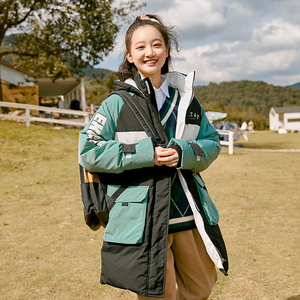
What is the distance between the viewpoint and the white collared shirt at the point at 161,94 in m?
2.17

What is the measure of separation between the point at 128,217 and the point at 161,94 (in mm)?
806

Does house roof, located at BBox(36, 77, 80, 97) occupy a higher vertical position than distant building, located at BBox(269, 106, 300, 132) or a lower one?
higher

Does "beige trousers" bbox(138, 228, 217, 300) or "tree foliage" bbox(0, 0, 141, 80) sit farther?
"tree foliage" bbox(0, 0, 141, 80)

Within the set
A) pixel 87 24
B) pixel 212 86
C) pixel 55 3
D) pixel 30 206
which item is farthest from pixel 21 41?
pixel 212 86

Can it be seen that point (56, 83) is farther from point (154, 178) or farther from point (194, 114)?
point (154, 178)

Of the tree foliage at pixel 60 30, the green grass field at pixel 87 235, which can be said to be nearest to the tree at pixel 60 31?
the tree foliage at pixel 60 30

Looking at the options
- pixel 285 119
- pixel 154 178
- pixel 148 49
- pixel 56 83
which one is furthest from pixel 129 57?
pixel 285 119

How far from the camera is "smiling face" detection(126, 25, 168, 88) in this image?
2104 millimetres

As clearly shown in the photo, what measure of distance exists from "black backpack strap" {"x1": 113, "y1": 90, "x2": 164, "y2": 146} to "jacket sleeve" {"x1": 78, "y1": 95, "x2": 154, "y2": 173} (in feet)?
0.18

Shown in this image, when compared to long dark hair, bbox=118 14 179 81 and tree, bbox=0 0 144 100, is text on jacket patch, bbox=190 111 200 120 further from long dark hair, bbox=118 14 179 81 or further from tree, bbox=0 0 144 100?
tree, bbox=0 0 144 100

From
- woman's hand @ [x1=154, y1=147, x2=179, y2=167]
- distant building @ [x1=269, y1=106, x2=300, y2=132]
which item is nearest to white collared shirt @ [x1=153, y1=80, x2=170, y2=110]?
woman's hand @ [x1=154, y1=147, x2=179, y2=167]

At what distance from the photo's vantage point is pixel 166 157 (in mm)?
1899

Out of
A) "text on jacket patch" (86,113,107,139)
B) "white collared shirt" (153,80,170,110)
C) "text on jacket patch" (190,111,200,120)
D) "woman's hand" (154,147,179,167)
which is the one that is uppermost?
"white collared shirt" (153,80,170,110)

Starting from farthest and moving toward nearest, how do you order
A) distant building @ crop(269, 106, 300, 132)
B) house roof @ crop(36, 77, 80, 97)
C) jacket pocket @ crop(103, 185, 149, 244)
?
1. distant building @ crop(269, 106, 300, 132)
2. house roof @ crop(36, 77, 80, 97)
3. jacket pocket @ crop(103, 185, 149, 244)
